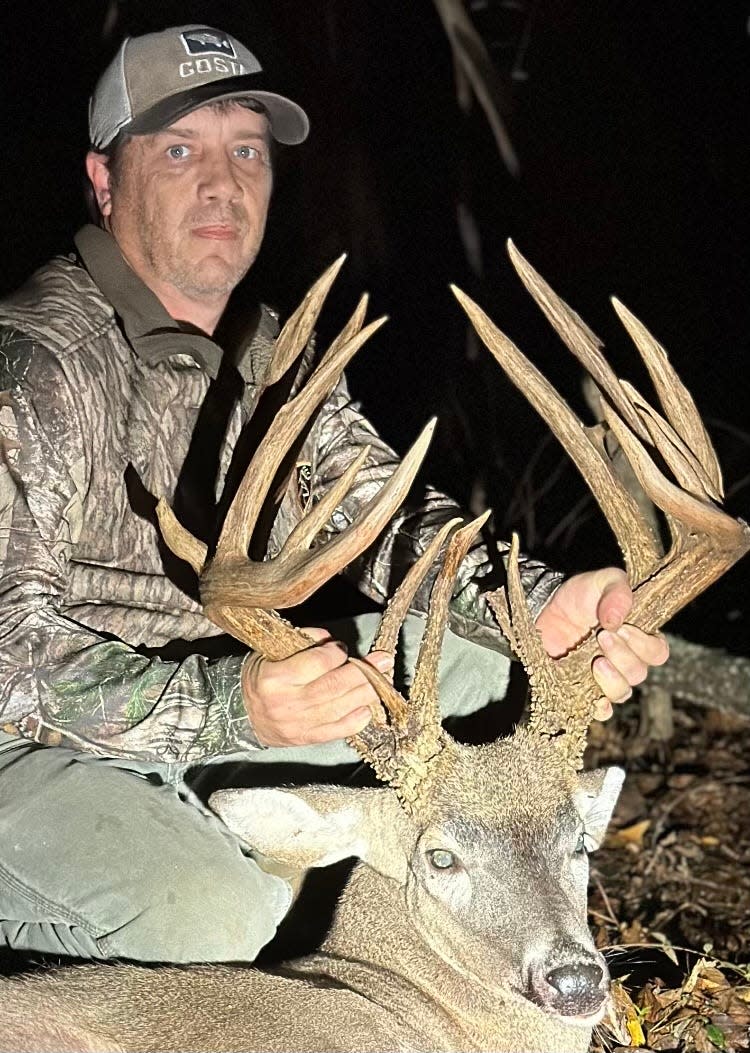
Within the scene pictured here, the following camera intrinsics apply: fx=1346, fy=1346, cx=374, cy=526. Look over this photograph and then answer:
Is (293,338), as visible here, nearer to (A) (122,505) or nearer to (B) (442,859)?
(A) (122,505)

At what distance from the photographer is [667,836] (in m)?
5.68

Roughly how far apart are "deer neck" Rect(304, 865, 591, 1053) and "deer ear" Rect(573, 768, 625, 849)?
1.72ft

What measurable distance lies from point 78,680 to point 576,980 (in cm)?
140

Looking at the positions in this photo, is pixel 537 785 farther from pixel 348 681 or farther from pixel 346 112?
pixel 346 112

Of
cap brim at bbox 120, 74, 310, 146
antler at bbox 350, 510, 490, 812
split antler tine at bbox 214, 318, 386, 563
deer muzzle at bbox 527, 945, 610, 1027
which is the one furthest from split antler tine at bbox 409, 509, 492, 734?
cap brim at bbox 120, 74, 310, 146

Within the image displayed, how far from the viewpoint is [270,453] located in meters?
3.11

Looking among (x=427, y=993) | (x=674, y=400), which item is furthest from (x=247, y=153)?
(x=427, y=993)

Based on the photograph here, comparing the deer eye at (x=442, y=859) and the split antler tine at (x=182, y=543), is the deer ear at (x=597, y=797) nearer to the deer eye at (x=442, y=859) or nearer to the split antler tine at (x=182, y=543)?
the deer eye at (x=442, y=859)

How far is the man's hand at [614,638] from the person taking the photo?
3.44m

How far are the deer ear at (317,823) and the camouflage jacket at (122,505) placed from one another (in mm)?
201

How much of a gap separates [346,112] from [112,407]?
3472mm

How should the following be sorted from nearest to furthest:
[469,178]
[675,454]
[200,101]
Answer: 1. [675,454]
2. [200,101]
3. [469,178]

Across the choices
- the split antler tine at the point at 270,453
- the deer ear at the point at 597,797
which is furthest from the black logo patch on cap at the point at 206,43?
the deer ear at the point at 597,797

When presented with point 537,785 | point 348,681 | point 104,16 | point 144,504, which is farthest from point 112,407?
point 104,16
